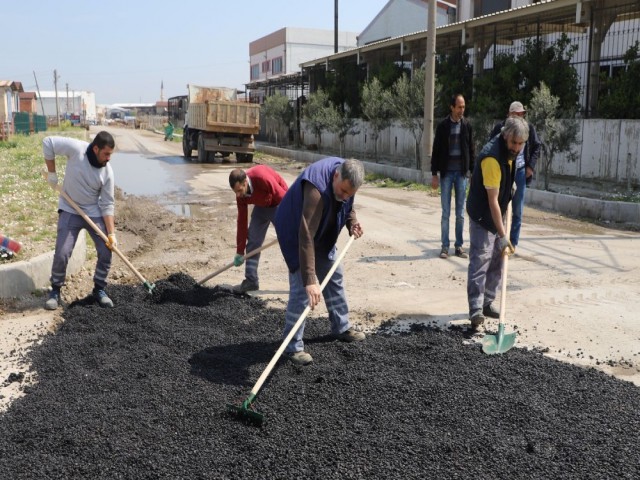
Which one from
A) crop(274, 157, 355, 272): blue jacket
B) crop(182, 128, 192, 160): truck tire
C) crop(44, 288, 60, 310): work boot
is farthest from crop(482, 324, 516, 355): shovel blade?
crop(182, 128, 192, 160): truck tire

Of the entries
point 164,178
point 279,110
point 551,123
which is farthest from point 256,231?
point 279,110

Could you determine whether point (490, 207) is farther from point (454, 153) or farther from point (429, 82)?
point (429, 82)

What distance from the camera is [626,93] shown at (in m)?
13.6

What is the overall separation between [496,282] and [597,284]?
1784 millimetres

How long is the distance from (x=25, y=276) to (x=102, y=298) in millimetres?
900

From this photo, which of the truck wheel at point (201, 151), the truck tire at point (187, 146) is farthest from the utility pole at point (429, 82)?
the truck tire at point (187, 146)

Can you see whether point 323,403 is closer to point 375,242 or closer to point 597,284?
point 597,284

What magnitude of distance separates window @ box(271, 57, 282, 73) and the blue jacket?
170 ft

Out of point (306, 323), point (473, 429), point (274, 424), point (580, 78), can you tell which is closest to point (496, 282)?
point (306, 323)

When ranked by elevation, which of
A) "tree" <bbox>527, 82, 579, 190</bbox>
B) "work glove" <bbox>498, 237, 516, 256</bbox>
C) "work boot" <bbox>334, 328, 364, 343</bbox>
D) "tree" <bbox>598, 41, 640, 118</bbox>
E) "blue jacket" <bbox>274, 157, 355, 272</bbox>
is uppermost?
"tree" <bbox>598, 41, 640, 118</bbox>

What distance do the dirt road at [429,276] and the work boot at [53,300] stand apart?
0.09 metres

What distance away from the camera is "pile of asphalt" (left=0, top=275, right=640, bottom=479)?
10.8 feet

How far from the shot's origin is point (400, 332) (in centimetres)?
537

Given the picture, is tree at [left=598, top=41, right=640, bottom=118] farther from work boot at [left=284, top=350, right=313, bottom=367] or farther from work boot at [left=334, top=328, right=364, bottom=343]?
work boot at [left=284, top=350, right=313, bottom=367]
